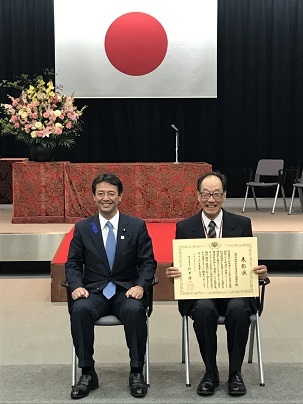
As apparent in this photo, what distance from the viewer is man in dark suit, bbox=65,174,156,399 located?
4090mm

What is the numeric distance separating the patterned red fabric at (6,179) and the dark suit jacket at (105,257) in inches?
256

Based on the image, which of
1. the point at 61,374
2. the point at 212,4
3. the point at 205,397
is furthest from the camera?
the point at 212,4

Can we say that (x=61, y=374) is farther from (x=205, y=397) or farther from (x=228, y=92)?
(x=228, y=92)

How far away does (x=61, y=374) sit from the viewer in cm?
438

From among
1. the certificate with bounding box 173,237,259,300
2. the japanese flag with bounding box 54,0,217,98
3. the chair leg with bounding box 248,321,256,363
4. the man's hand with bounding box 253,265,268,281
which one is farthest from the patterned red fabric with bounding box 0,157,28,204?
the man's hand with bounding box 253,265,268,281

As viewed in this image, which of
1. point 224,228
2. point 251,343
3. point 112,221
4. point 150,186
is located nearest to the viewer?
point 224,228

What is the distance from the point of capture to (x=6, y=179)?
1072 cm

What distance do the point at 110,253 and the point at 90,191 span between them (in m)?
3.93

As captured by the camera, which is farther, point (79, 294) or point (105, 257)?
point (105, 257)

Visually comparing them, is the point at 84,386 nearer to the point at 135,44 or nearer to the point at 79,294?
the point at 79,294

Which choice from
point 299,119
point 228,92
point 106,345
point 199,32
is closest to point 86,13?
point 199,32

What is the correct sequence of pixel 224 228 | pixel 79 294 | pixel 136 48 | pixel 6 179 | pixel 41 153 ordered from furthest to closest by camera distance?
pixel 136 48 < pixel 6 179 < pixel 41 153 < pixel 224 228 < pixel 79 294

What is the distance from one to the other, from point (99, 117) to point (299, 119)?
2.87 m

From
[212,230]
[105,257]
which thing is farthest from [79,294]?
[212,230]
